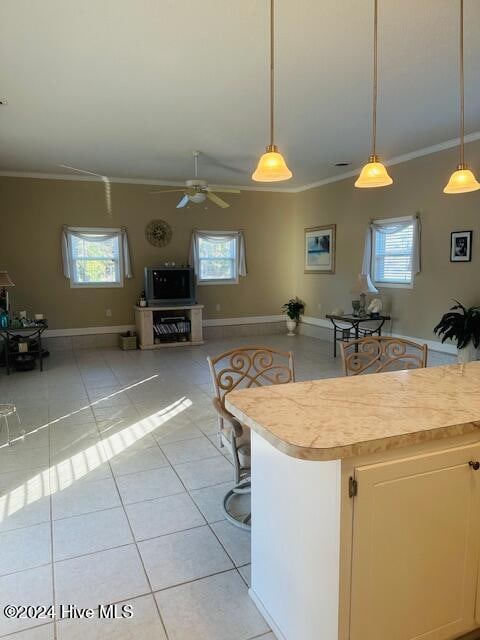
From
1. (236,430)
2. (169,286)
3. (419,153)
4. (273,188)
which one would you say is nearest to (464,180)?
(236,430)

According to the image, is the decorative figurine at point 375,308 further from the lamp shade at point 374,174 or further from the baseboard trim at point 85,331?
A: the baseboard trim at point 85,331

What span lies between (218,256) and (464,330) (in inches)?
186

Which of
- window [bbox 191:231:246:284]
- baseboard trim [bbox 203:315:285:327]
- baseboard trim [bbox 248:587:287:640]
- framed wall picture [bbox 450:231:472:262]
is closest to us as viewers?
baseboard trim [bbox 248:587:287:640]

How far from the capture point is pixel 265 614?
1.72m

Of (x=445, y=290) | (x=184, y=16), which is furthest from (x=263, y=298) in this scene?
(x=184, y=16)

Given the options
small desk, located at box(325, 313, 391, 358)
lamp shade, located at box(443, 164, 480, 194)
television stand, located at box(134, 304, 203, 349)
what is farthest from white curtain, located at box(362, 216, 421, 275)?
lamp shade, located at box(443, 164, 480, 194)

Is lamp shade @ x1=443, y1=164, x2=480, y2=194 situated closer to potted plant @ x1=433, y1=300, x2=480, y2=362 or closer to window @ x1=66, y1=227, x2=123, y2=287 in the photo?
potted plant @ x1=433, y1=300, x2=480, y2=362

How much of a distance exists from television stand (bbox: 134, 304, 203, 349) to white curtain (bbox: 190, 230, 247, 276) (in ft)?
2.95

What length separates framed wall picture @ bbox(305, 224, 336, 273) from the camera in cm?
762

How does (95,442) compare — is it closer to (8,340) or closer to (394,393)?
(394,393)

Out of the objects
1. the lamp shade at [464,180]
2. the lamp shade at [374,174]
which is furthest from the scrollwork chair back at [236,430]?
the lamp shade at [464,180]

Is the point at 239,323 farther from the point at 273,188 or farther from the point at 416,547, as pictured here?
the point at 416,547

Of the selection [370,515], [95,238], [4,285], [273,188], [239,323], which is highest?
[273,188]

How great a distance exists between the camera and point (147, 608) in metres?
1.78
